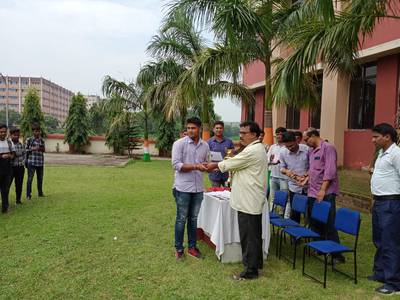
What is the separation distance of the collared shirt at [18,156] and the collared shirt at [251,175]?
5715mm

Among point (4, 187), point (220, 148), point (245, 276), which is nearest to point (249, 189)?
point (245, 276)

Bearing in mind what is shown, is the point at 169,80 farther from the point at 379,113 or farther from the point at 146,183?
the point at 379,113

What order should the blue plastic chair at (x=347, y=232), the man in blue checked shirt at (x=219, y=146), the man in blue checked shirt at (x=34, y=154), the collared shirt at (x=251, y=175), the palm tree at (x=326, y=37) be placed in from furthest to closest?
1. the man in blue checked shirt at (x=34, y=154)
2. the man in blue checked shirt at (x=219, y=146)
3. the palm tree at (x=326, y=37)
4. the collared shirt at (x=251, y=175)
5. the blue plastic chair at (x=347, y=232)

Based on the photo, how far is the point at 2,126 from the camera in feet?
25.7

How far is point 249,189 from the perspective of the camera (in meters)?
4.52

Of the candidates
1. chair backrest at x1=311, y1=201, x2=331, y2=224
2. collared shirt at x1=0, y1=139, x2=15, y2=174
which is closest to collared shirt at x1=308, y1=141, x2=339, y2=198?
chair backrest at x1=311, y1=201, x2=331, y2=224

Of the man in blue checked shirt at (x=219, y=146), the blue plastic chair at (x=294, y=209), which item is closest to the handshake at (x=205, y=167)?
the blue plastic chair at (x=294, y=209)

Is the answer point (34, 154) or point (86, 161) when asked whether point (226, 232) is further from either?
point (86, 161)

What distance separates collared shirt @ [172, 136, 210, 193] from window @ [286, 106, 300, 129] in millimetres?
12348

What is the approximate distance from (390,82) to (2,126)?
1019 cm

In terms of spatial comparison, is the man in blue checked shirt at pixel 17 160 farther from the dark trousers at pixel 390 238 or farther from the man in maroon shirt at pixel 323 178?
the dark trousers at pixel 390 238

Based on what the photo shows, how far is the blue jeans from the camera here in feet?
17.1

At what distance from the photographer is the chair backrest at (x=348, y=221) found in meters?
4.52

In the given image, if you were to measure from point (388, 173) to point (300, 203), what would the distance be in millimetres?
1790
